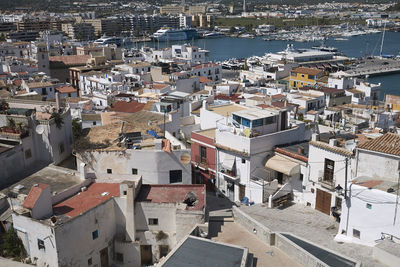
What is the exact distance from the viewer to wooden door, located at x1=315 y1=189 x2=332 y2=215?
1539 centimetres

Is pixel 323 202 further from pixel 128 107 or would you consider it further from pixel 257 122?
pixel 128 107

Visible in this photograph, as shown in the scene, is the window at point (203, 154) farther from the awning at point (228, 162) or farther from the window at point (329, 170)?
the window at point (329, 170)

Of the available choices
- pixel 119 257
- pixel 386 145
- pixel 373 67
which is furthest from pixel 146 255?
pixel 373 67

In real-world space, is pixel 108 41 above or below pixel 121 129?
below

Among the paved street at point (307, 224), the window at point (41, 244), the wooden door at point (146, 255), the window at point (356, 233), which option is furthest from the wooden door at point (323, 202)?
the window at point (41, 244)

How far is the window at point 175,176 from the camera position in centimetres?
1686

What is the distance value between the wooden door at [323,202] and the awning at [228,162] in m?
3.89

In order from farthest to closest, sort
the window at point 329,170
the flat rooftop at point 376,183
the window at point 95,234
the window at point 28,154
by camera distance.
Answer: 1. the window at point 28,154
2. the window at point 329,170
3. the window at point 95,234
4. the flat rooftop at point 376,183

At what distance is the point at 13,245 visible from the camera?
13625mm

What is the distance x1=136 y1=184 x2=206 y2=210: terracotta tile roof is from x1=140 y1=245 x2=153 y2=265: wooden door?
1.56 meters

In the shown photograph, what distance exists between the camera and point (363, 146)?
13930 mm

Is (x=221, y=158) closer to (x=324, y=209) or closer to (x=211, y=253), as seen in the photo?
(x=324, y=209)

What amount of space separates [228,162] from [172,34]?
121m

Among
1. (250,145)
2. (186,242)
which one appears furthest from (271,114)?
(186,242)
